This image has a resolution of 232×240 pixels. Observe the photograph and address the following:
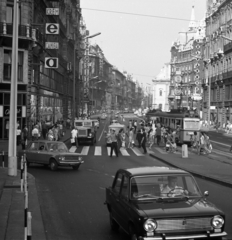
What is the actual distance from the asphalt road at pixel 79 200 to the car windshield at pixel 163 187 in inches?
50.3

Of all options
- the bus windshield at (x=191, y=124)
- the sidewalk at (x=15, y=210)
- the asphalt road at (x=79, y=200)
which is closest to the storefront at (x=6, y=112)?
the bus windshield at (x=191, y=124)

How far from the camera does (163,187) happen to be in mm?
8969

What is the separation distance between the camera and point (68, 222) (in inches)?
444

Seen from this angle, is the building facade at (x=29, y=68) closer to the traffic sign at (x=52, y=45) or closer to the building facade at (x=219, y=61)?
the traffic sign at (x=52, y=45)

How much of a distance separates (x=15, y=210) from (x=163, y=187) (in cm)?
480

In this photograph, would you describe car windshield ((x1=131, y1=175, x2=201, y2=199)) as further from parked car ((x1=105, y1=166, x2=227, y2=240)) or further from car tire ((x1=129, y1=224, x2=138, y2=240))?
car tire ((x1=129, y1=224, x2=138, y2=240))

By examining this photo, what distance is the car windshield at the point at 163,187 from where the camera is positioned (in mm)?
8859

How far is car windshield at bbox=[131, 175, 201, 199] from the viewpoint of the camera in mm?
8859

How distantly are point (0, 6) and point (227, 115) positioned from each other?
158 feet

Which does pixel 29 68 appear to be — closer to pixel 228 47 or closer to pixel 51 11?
pixel 51 11

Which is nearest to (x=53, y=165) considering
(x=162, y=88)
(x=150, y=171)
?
(x=150, y=171)

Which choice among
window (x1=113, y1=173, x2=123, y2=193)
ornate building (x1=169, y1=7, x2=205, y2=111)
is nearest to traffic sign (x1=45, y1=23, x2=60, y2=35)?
window (x1=113, y1=173, x2=123, y2=193)

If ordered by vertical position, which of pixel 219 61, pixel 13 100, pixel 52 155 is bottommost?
pixel 52 155

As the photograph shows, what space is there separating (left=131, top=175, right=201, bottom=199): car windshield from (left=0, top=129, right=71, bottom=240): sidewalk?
217cm
